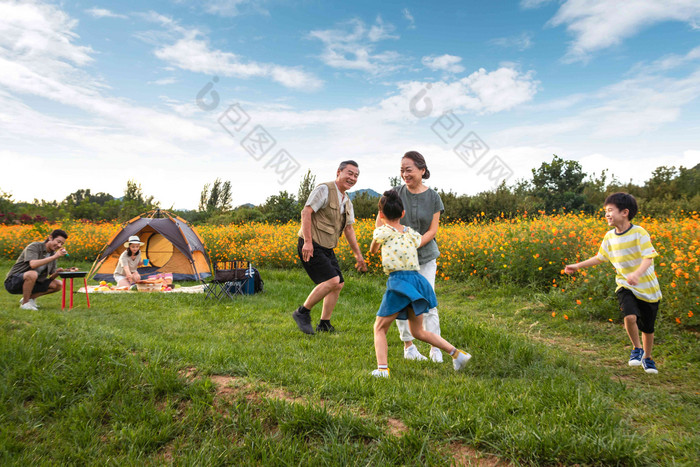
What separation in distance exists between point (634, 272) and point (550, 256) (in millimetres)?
3985

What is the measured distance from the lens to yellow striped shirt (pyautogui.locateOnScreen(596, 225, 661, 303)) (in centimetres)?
385

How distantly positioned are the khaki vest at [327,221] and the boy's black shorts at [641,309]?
124 inches

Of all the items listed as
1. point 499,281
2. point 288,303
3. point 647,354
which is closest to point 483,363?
point 647,354

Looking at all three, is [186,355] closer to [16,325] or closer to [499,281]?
[16,325]

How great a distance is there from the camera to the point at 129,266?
9.59 meters

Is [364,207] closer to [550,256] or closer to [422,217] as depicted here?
[550,256]

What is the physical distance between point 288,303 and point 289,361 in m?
A: 3.57

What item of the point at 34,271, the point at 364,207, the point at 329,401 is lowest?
the point at 329,401

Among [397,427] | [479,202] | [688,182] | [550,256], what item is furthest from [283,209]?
[688,182]

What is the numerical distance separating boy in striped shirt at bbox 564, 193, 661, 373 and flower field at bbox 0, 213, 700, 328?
0.99 m

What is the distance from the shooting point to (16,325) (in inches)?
179

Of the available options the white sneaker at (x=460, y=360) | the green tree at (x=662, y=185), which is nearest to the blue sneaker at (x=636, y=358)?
the white sneaker at (x=460, y=360)

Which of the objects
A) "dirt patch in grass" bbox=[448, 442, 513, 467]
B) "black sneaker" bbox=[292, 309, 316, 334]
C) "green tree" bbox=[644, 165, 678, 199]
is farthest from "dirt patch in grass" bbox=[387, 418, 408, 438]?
"green tree" bbox=[644, 165, 678, 199]

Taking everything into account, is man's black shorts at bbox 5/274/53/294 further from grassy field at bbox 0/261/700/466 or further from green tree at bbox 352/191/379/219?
green tree at bbox 352/191/379/219
